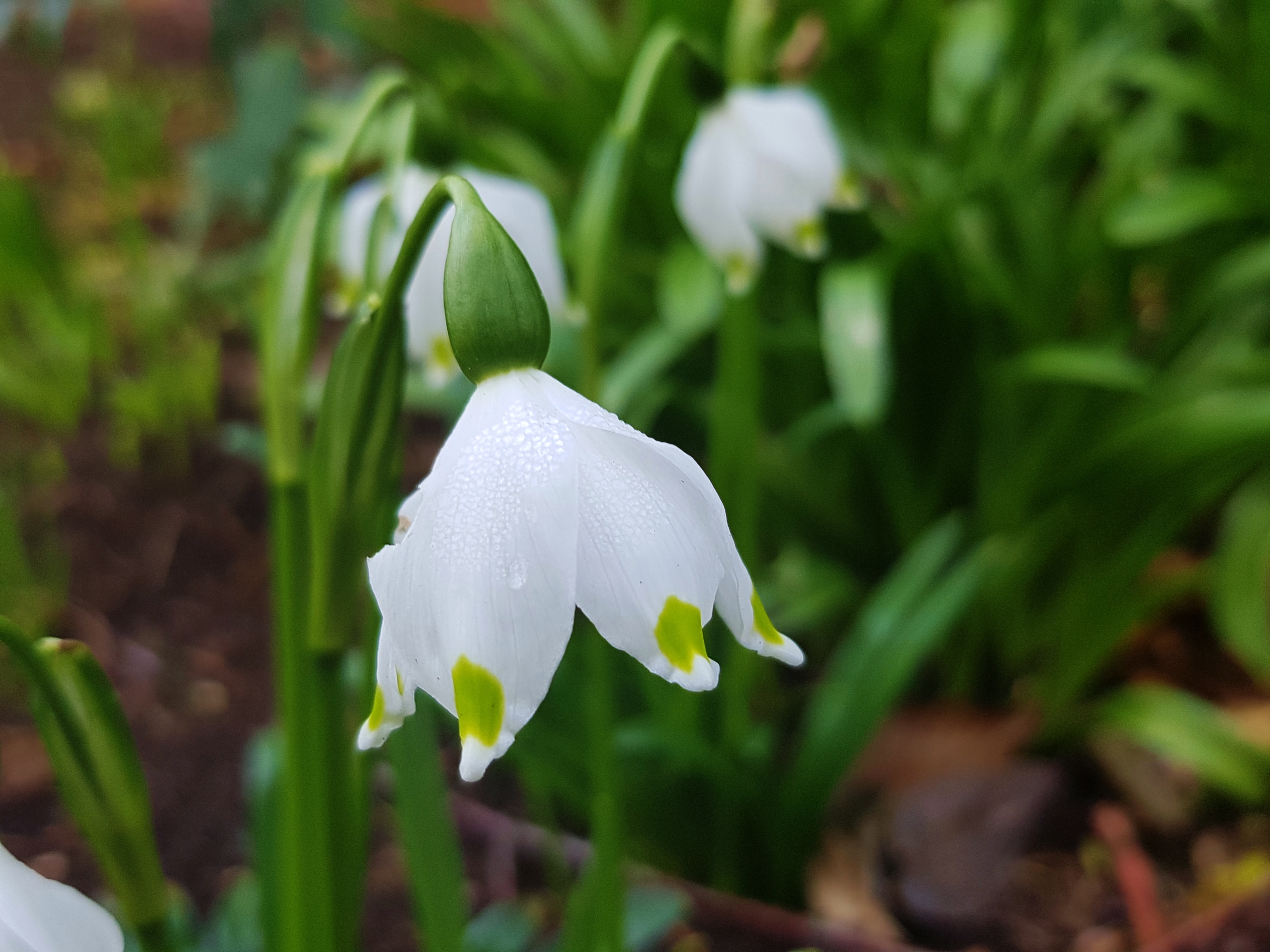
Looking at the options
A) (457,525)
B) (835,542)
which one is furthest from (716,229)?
(835,542)

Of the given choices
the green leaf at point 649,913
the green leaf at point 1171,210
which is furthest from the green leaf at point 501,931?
the green leaf at point 1171,210

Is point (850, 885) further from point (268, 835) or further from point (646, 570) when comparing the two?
point (646, 570)

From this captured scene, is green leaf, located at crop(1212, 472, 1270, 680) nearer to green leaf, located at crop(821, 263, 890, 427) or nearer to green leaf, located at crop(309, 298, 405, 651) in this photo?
green leaf, located at crop(821, 263, 890, 427)

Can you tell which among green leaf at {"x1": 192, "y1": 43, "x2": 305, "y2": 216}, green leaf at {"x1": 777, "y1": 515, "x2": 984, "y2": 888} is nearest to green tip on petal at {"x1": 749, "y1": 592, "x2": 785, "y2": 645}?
green leaf at {"x1": 777, "y1": 515, "x2": 984, "y2": 888}

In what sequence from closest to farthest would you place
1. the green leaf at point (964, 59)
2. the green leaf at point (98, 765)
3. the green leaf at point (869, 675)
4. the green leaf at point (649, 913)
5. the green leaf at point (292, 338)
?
the green leaf at point (98, 765) < the green leaf at point (292, 338) < the green leaf at point (649, 913) < the green leaf at point (869, 675) < the green leaf at point (964, 59)

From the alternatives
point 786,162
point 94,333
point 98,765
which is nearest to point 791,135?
point 786,162

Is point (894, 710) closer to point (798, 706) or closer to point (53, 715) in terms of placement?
point (798, 706)

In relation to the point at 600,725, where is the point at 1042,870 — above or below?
below

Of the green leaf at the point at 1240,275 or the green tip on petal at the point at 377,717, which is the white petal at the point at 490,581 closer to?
the green tip on petal at the point at 377,717
